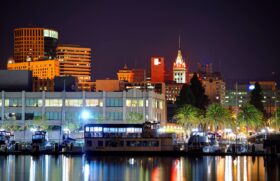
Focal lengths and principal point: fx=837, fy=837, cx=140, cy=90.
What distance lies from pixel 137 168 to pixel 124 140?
111 ft

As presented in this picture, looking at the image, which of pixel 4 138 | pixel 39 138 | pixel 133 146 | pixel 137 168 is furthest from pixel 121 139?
pixel 137 168

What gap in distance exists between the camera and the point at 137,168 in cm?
11644

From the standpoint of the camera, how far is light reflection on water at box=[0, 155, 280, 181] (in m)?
105

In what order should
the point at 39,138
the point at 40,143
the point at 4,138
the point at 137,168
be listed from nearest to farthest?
the point at 137,168 → the point at 40,143 → the point at 39,138 → the point at 4,138

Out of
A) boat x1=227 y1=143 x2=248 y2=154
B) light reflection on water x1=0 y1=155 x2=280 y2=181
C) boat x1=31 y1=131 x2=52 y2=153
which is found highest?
boat x1=31 y1=131 x2=52 y2=153

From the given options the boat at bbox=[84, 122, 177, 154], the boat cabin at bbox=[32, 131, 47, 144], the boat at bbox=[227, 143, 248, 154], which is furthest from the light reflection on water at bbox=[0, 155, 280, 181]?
the boat cabin at bbox=[32, 131, 47, 144]

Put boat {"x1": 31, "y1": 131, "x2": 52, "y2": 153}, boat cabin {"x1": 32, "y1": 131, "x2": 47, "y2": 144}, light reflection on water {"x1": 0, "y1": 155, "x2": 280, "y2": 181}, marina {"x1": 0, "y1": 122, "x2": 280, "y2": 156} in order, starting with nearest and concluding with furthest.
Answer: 1. light reflection on water {"x1": 0, "y1": 155, "x2": 280, "y2": 181}
2. marina {"x1": 0, "y1": 122, "x2": 280, "y2": 156}
3. boat {"x1": 31, "y1": 131, "x2": 52, "y2": 153}
4. boat cabin {"x1": 32, "y1": 131, "x2": 47, "y2": 144}

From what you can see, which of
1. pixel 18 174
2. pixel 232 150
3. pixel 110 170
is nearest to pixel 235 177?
pixel 110 170

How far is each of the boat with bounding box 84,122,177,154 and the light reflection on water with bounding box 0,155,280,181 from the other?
26.0ft

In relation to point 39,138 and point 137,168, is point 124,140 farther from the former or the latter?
point 137,168

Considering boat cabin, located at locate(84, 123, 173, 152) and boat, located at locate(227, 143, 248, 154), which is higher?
boat cabin, located at locate(84, 123, 173, 152)

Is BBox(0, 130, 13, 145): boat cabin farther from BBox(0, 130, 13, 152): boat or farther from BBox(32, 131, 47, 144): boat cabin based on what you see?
BBox(32, 131, 47, 144): boat cabin

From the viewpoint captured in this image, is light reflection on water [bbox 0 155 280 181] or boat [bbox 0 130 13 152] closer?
light reflection on water [bbox 0 155 280 181]

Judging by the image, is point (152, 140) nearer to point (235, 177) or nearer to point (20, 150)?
point (20, 150)
